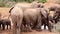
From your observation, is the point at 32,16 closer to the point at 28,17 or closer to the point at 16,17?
the point at 28,17

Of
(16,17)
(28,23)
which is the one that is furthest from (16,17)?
(28,23)

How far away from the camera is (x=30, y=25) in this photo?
36.6 feet

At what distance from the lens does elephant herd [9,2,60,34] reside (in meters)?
9.88

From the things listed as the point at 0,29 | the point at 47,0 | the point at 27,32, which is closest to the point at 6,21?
the point at 0,29

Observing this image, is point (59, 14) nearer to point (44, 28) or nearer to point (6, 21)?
point (44, 28)

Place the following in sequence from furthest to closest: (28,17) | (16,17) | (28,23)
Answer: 1. (28,23)
2. (28,17)
3. (16,17)

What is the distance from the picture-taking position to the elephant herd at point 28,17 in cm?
988

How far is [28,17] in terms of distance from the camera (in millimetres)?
10617

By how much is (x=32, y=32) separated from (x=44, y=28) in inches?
Result: 38.5

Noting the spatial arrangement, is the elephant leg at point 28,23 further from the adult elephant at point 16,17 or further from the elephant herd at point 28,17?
the adult elephant at point 16,17

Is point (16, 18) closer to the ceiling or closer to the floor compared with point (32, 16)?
closer to the ceiling

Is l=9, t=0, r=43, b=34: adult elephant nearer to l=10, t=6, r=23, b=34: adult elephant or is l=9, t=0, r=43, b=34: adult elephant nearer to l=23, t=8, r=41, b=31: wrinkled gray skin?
l=10, t=6, r=23, b=34: adult elephant

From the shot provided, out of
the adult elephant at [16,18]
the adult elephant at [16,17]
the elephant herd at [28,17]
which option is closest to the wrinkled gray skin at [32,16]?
the elephant herd at [28,17]

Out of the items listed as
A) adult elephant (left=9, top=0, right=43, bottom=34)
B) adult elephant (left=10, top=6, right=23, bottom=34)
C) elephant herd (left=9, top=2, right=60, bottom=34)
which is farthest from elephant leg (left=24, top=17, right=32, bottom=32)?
adult elephant (left=10, top=6, right=23, bottom=34)
